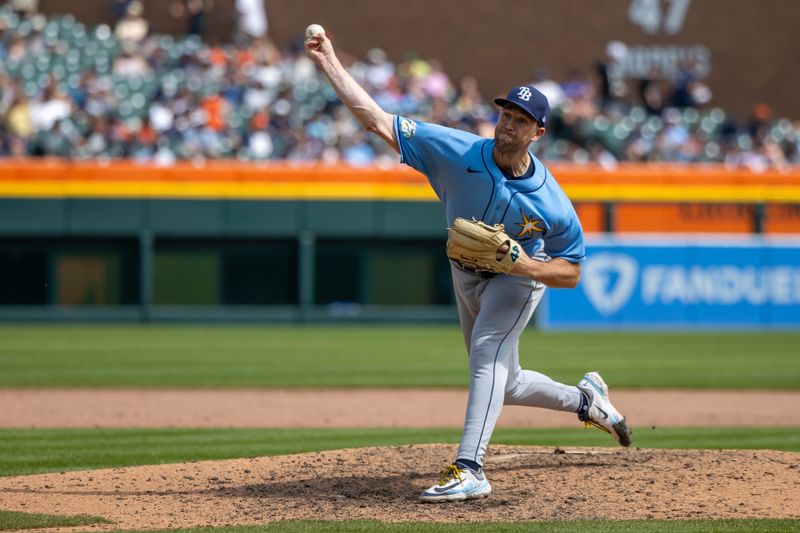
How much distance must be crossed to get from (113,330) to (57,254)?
4.90 feet

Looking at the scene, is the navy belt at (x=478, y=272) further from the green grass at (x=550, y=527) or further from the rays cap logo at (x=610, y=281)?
the rays cap logo at (x=610, y=281)

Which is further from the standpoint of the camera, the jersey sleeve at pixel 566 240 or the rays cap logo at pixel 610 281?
the rays cap logo at pixel 610 281

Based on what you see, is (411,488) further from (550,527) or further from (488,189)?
(488,189)

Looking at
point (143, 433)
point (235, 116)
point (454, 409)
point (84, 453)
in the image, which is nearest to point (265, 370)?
point (454, 409)

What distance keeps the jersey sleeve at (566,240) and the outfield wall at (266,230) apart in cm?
1230

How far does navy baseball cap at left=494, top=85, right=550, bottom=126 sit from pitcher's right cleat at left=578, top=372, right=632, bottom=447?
53.4 inches

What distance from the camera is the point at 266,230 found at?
17.3m

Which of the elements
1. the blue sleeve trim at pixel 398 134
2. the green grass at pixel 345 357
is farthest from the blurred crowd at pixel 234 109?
the blue sleeve trim at pixel 398 134

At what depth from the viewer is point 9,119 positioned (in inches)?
637

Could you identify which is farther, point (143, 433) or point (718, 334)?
point (718, 334)

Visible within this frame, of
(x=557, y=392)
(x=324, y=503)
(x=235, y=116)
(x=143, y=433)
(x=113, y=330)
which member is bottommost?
(x=113, y=330)

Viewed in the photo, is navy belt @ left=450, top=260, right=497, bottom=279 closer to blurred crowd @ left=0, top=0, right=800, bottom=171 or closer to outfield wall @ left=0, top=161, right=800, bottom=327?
blurred crowd @ left=0, top=0, right=800, bottom=171

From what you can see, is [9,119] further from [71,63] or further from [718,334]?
[718,334]

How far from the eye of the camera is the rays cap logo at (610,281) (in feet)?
57.4
